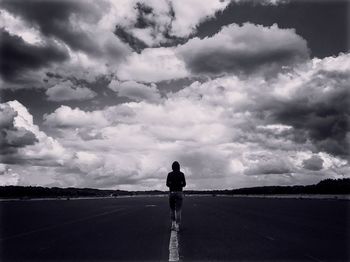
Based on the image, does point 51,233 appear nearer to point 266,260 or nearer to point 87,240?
point 87,240

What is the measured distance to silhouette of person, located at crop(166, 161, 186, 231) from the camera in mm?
14273

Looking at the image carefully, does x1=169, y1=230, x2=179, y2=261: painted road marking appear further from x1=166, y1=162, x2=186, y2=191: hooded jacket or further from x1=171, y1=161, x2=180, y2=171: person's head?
x1=171, y1=161, x2=180, y2=171: person's head

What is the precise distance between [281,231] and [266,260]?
6158mm

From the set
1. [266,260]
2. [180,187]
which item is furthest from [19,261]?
[180,187]

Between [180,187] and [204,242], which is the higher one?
[180,187]

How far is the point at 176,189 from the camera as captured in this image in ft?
47.2

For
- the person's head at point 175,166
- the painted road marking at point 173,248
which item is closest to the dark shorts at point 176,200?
the person's head at point 175,166

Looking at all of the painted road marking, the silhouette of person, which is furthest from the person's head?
the painted road marking

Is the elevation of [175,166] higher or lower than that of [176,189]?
higher

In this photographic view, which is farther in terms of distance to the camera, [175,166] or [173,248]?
[175,166]

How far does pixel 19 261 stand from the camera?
27.9ft

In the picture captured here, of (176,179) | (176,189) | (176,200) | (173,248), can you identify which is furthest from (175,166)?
(173,248)

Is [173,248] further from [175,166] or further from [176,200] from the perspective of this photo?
[175,166]

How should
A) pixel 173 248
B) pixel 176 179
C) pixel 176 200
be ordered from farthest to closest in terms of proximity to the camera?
pixel 176 179
pixel 176 200
pixel 173 248
